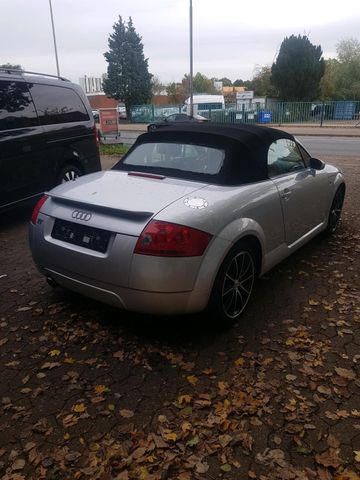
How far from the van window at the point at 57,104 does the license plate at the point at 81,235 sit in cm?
352

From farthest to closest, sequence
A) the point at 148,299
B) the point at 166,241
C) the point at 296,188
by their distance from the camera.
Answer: the point at 296,188 → the point at 148,299 → the point at 166,241

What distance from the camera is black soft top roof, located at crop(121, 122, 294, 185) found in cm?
362

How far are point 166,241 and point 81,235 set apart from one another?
0.71 meters

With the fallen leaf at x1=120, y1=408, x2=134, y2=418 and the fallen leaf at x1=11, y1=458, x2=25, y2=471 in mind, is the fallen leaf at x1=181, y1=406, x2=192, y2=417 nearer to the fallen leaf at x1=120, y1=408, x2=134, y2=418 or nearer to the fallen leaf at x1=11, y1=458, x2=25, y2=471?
the fallen leaf at x1=120, y1=408, x2=134, y2=418

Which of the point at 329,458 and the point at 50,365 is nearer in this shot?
the point at 329,458

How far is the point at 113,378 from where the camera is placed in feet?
9.59

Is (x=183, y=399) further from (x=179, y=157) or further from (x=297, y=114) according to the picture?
(x=297, y=114)

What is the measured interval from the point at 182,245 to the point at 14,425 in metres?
1.48

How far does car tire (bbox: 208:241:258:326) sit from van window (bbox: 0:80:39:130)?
3884 millimetres

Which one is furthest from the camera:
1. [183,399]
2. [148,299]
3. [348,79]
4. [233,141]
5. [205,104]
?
[348,79]

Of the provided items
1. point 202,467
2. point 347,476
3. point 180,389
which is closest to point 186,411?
point 180,389

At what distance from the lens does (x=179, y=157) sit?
3926mm

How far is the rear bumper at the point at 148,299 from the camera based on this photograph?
2980 mm

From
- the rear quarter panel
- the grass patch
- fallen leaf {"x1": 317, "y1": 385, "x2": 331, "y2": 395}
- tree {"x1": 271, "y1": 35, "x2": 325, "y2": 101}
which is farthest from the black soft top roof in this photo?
tree {"x1": 271, "y1": 35, "x2": 325, "y2": 101}
